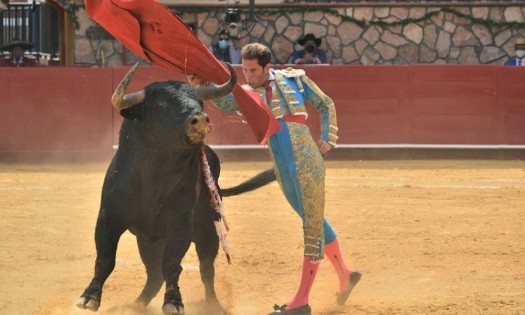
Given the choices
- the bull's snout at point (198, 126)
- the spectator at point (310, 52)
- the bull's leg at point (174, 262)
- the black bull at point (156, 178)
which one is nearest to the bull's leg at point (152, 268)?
the black bull at point (156, 178)

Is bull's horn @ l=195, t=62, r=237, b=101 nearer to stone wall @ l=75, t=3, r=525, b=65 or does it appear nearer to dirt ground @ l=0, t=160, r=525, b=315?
dirt ground @ l=0, t=160, r=525, b=315

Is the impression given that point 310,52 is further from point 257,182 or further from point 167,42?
point 167,42

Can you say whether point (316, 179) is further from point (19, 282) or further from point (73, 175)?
point (73, 175)

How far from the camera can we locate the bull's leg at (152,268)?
4016 millimetres

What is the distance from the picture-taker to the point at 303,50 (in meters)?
12.3

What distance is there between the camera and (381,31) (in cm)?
1289

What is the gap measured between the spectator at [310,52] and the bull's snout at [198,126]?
28.3 ft

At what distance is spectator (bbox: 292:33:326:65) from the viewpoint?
1202cm

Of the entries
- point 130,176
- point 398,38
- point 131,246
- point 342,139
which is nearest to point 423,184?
point 342,139

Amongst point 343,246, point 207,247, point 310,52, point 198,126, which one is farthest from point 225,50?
point 198,126

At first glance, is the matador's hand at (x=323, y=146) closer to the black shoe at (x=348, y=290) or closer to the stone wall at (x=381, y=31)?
the black shoe at (x=348, y=290)

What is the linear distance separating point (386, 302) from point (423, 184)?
4685 mm

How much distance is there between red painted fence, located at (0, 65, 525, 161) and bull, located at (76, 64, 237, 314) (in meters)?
7.47

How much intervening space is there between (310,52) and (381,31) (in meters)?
1.16
